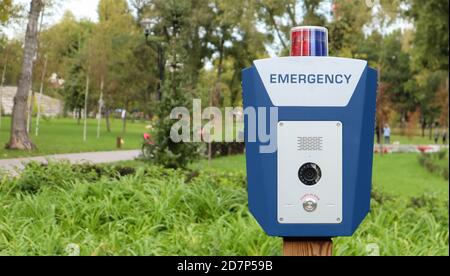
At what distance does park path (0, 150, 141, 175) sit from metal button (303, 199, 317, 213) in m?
0.79

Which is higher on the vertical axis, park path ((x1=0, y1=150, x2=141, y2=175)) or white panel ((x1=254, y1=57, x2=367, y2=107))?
white panel ((x1=254, y1=57, x2=367, y2=107))

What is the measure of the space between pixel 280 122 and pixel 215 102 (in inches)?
23.8

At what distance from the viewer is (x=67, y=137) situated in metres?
1.90

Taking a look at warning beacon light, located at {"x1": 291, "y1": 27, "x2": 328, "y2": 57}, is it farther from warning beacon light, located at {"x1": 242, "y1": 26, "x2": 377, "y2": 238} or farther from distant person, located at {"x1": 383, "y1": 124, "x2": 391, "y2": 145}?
distant person, located at {"x1": 383, "y1": 124, "x2": 391, "y2": 145}

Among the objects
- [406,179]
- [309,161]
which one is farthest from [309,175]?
[406,179]

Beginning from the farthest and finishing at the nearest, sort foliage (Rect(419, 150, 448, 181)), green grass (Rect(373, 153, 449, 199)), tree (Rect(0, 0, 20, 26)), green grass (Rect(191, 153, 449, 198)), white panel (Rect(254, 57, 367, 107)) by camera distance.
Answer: foliage (Rect(419, 150, 448, 181)) < green grass (Rect(373, 153, 449, 199)) < green grass (Rect(191, 153, 449, 198)) < tree (Rect(0, 0, 20, 26)) < white panel (Rect(254, 57, 367, 107))

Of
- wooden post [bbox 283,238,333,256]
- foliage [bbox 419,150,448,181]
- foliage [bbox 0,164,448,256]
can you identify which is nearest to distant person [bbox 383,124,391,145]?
foliage [bbox 0,164,448,256]

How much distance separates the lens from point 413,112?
12.0ft

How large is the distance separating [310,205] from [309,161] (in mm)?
110

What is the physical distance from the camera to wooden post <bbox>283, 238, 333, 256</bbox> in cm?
156

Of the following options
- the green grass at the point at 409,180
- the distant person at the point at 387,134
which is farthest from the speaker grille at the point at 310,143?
the green grass at the point at 409,180

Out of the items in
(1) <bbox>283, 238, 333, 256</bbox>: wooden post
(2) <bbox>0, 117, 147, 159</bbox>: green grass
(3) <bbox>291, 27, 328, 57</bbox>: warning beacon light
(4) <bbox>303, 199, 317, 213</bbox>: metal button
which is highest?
(3) <bbox>291, 27, 328, 57</bbox>: warning beacon light

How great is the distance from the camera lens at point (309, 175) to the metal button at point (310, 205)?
0.04m
